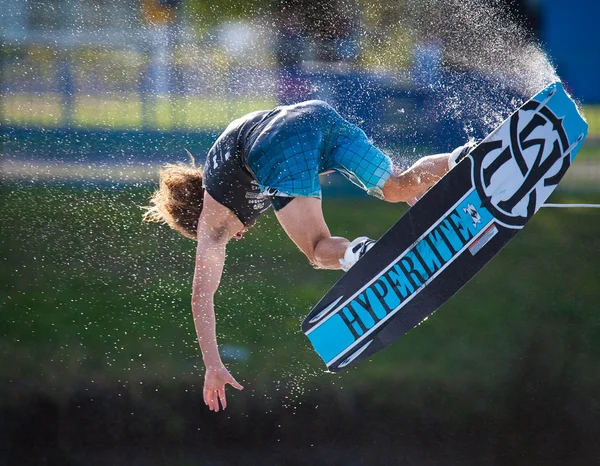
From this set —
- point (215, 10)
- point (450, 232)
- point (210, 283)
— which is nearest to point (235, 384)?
point (210, 283)

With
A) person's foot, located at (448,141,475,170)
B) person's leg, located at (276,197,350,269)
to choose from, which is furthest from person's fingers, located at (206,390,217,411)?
person's foot, located at (448,141,475,170)

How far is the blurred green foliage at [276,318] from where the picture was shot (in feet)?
14.4

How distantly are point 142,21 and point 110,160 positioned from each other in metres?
1.18

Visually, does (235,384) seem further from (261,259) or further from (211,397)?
(261,259)

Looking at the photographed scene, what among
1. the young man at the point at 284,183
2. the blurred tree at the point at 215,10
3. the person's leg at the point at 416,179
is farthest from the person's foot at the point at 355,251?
the blurred tree at the point at 215,10

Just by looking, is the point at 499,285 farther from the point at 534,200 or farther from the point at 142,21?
the point at 142,21

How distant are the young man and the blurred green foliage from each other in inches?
59.9

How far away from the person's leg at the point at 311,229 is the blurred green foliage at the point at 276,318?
5.35 ft

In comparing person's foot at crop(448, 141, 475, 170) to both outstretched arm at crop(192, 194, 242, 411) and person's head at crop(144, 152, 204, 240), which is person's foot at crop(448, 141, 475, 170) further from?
person's head at crop(144, 152, 204, 240)

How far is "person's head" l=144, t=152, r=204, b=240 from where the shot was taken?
10.2ft

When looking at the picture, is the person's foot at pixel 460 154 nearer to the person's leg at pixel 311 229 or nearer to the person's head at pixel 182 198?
the person's leg at pixel 311 229

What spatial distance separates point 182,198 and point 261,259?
195 centimetres

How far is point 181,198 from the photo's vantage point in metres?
3.11

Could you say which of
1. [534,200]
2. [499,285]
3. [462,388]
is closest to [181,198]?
[534,200]
